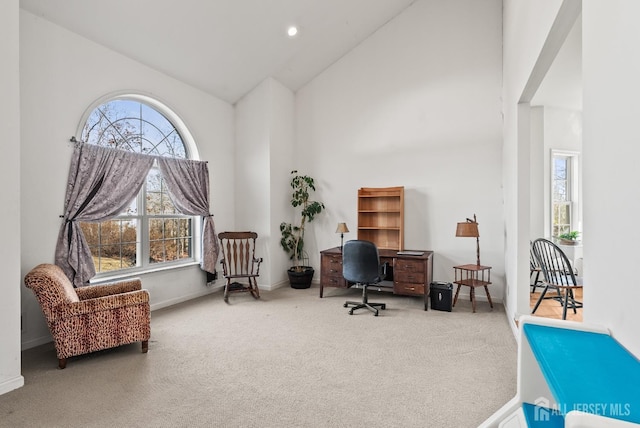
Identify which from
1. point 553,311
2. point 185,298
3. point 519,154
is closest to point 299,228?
point 185,298

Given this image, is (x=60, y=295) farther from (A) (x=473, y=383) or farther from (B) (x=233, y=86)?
(B) (x=233, y=86)

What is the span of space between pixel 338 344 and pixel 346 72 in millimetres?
4315

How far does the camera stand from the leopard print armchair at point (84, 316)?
2637 millimetres

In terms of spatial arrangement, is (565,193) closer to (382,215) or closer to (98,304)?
(382,215)

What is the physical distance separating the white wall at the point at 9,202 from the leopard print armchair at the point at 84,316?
0.66ft

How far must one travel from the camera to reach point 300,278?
17.5 ft

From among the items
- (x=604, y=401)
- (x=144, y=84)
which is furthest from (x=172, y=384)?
(x=144, y=84)

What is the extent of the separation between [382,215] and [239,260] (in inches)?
93.5

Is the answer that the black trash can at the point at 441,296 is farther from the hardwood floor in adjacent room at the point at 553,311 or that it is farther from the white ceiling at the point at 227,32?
the white ceiling at the point at 227,32

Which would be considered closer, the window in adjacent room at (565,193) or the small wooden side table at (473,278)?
the small wooden side table at (473,278)

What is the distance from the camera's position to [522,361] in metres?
1.46

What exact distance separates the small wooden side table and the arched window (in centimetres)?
376

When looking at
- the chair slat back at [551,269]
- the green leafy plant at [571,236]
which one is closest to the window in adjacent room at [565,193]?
the green leafy plant at [571,236]

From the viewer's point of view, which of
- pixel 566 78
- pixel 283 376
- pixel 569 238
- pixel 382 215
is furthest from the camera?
pixel 569 238
